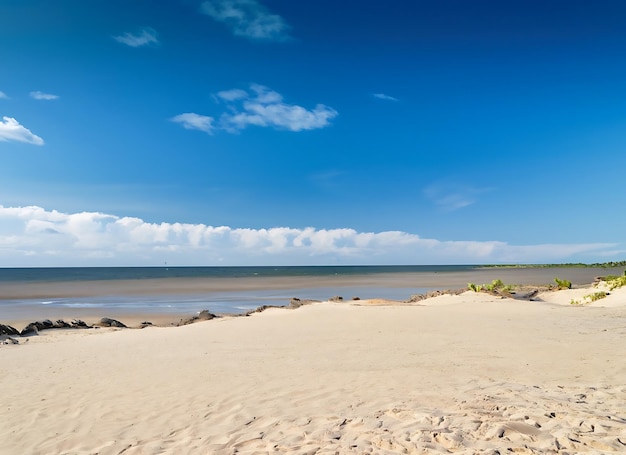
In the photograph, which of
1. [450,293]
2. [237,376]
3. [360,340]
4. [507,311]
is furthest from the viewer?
[450,293]

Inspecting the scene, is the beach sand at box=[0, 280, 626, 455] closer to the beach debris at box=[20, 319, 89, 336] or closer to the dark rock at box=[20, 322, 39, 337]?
the dark rock at box=[20, 322, 39, 337]

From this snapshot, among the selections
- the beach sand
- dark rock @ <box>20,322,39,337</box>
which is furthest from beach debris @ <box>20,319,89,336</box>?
the beach sand

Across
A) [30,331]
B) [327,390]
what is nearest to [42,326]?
[30,331]

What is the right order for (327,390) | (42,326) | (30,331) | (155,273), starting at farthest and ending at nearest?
(155,273) < (42,326) < (30,331) < (327,390)

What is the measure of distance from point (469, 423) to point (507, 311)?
425 inches

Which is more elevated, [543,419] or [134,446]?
[543,419]

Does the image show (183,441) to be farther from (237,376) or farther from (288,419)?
(237,376)

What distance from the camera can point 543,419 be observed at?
510cm

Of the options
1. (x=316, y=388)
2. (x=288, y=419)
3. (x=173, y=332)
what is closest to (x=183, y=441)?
(x=288, y=419)

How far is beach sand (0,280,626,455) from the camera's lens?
4898 mm

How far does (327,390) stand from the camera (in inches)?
269

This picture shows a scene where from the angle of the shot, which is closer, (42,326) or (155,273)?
(42,326)

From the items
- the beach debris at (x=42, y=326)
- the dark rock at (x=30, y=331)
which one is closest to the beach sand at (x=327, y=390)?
the dark rock at (x=30, y=331)

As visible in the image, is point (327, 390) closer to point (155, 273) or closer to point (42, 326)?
point (42, 326)
